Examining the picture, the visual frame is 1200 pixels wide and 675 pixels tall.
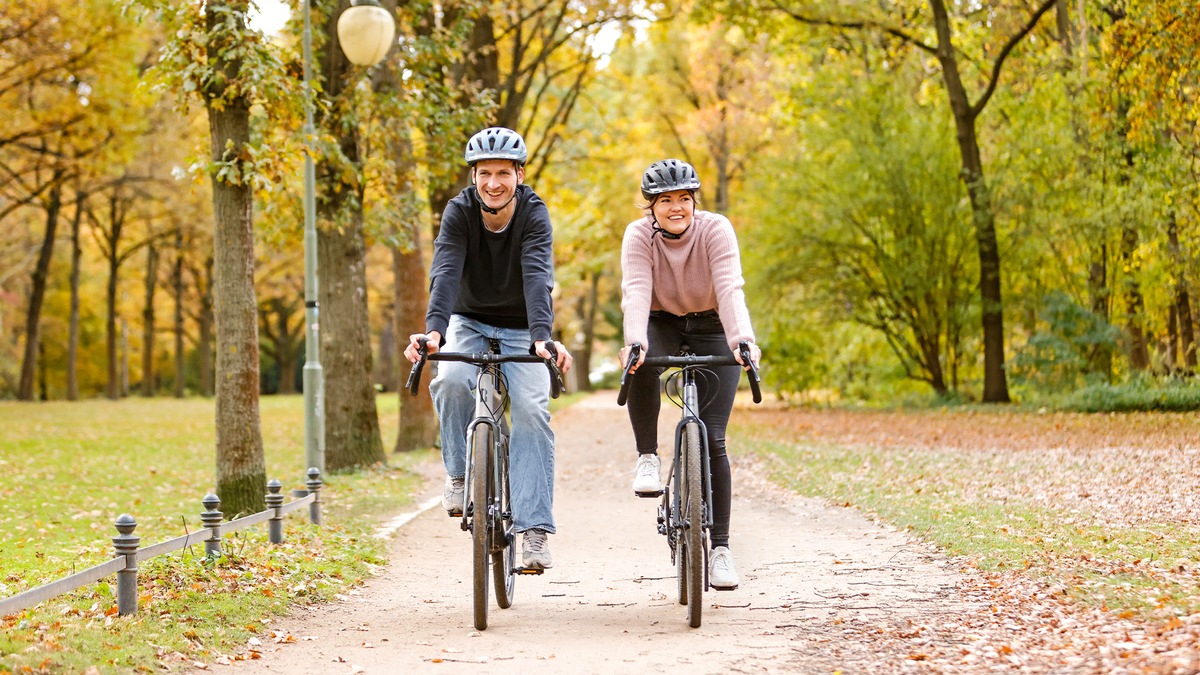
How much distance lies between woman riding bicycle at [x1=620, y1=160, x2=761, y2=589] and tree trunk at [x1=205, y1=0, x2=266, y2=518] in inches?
165

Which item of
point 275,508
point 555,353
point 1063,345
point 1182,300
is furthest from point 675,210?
point 1063,345

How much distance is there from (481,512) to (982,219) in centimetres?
1944

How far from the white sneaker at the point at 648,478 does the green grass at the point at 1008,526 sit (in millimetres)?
2117

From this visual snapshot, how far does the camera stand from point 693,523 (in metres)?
5.45

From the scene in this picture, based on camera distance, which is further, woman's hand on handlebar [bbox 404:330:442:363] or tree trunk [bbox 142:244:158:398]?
tree trunk [bbox 142:244:158:398]

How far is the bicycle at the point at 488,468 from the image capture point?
553 centimetres

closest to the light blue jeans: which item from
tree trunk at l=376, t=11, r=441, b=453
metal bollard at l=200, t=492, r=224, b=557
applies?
metal bollard at l=200, t=492, r=224, b=557

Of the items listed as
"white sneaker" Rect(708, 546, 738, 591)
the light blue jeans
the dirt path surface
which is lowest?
the dirt path surface

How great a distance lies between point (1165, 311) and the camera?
2100 cm

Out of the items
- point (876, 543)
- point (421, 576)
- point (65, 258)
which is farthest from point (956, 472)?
point (65, 258)

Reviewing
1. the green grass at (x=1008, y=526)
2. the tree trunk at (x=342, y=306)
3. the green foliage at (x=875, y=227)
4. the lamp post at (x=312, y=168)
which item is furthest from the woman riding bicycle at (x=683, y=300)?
the green foliage at (x=875, y=227)

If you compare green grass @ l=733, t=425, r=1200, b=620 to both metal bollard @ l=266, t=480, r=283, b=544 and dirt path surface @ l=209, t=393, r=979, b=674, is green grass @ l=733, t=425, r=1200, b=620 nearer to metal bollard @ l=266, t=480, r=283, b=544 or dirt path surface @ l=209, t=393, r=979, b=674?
dirt path surface @ l=209, t=393, r=979, b=674

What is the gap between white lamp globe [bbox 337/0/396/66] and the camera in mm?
11633

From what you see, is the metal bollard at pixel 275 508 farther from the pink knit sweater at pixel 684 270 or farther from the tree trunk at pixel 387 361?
the tree trunk at pixel 387 361
